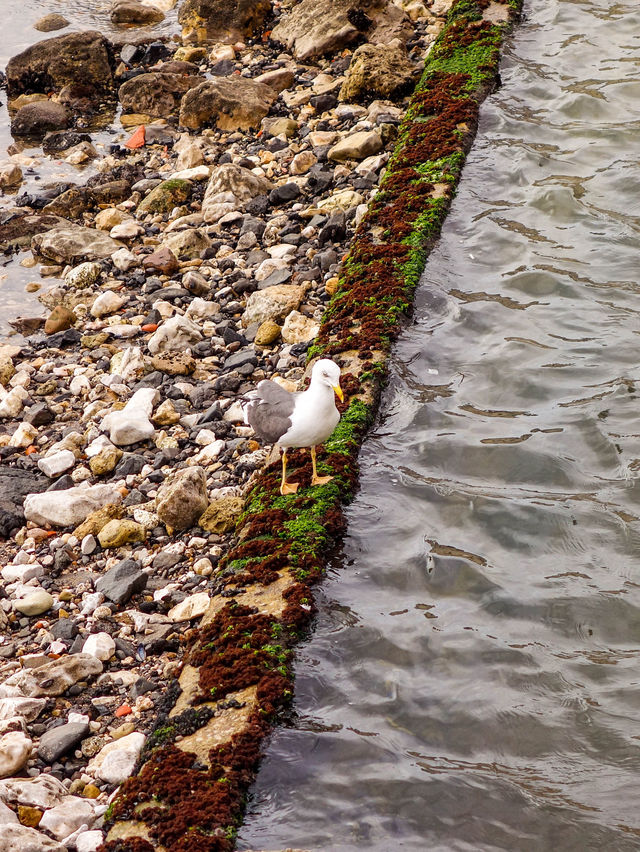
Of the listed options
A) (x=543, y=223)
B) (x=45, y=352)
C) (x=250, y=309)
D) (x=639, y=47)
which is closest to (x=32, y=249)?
(x=45, y=352)

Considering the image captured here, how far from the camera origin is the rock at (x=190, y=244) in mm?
11500

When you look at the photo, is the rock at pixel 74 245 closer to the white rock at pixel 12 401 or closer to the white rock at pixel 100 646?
the white rock at pixel 12 401

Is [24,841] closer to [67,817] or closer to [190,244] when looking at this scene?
[67,817]

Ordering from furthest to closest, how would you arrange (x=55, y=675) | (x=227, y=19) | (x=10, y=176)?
1. (x=227, y=19)
2. (x=10, y=176)
3. (x=55, y=675)

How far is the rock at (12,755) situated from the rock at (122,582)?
4.98ft

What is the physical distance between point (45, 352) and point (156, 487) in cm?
338

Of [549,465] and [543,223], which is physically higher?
[543,223]

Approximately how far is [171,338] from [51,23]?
1443 centimetres

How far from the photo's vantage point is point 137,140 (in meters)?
15.1

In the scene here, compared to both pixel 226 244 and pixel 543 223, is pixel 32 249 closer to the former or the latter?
pixel 226 244

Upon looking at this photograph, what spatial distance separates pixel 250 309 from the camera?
9.91 meters

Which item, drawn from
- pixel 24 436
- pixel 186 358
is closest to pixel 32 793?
pixel 24 436

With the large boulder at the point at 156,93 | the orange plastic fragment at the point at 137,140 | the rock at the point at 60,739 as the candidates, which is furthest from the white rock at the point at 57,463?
the large boulder at the point at 156,93

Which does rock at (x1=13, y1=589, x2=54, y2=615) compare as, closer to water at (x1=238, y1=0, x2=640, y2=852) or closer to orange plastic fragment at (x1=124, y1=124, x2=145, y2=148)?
water at (x1=238, y1=0, x2=640, y2=852)
